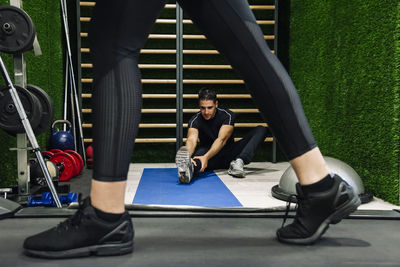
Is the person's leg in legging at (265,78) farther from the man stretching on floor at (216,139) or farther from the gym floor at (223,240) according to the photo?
the man stretching on floor at (216,139)

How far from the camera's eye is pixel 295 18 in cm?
445

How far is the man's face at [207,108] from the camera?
12.2 feet

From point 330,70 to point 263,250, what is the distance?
2501mm

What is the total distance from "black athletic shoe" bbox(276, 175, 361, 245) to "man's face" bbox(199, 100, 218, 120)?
2.64 m

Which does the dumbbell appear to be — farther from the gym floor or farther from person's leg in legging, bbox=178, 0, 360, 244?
person's leg in legging, bbox=178, 0, 360, 244

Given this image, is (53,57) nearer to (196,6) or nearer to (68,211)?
(68,211)

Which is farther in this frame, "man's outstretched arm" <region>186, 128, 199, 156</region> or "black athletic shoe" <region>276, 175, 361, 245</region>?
"man's outstretched arm" <region>186, 128, 199, 156</region>

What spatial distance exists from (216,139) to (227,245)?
2.66 meters

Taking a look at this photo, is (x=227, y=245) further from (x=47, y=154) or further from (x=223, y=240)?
(x=47, y=154)

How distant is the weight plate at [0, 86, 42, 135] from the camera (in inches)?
85.1

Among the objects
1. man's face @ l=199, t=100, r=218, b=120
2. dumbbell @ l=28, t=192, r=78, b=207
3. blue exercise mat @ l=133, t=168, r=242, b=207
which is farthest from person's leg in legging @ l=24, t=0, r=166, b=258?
man's face @ l=199, t=100, r=218, b=120

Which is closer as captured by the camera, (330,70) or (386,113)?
(386,113)

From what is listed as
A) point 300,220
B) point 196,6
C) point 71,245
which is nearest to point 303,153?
point 300,220

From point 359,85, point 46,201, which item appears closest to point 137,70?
point 46,201
